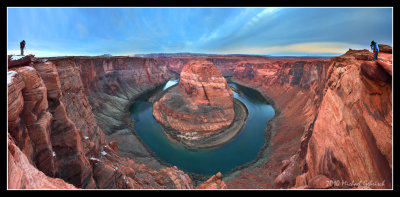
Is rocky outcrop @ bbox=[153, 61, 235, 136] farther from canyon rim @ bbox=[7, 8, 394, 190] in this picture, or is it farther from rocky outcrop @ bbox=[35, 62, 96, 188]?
rocky outcrop @ bbox=[35, 62, 96, 188]

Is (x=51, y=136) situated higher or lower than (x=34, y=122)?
lower

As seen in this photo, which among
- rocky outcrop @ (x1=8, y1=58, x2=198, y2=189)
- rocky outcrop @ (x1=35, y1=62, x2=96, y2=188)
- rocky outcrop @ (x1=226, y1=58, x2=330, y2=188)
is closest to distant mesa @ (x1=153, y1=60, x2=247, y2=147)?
rocky outcrop @ (x1=226, y1=58, x2=330, y2=188)

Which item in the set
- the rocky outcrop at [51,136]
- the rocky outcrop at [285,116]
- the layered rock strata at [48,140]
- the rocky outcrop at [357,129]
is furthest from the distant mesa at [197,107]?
the rocky outcrop at [357,129]

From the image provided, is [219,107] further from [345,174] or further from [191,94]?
[345,174]

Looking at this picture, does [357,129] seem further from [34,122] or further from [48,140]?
[34,122]

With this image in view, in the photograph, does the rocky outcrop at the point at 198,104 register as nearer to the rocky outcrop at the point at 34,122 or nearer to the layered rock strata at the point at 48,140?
the layered rock strata at the point at 48,140

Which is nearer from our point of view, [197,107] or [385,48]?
[385,48]

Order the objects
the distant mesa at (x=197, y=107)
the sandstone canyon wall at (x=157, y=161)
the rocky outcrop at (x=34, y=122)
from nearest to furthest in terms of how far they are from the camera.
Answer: the sandstone canyon wall at (x=157, y=161)
the rocky outcrop at (x=34, y=122)
the distant mesa at (x=197, y=107)

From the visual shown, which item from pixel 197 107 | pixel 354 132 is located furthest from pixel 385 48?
pixel 197 107
